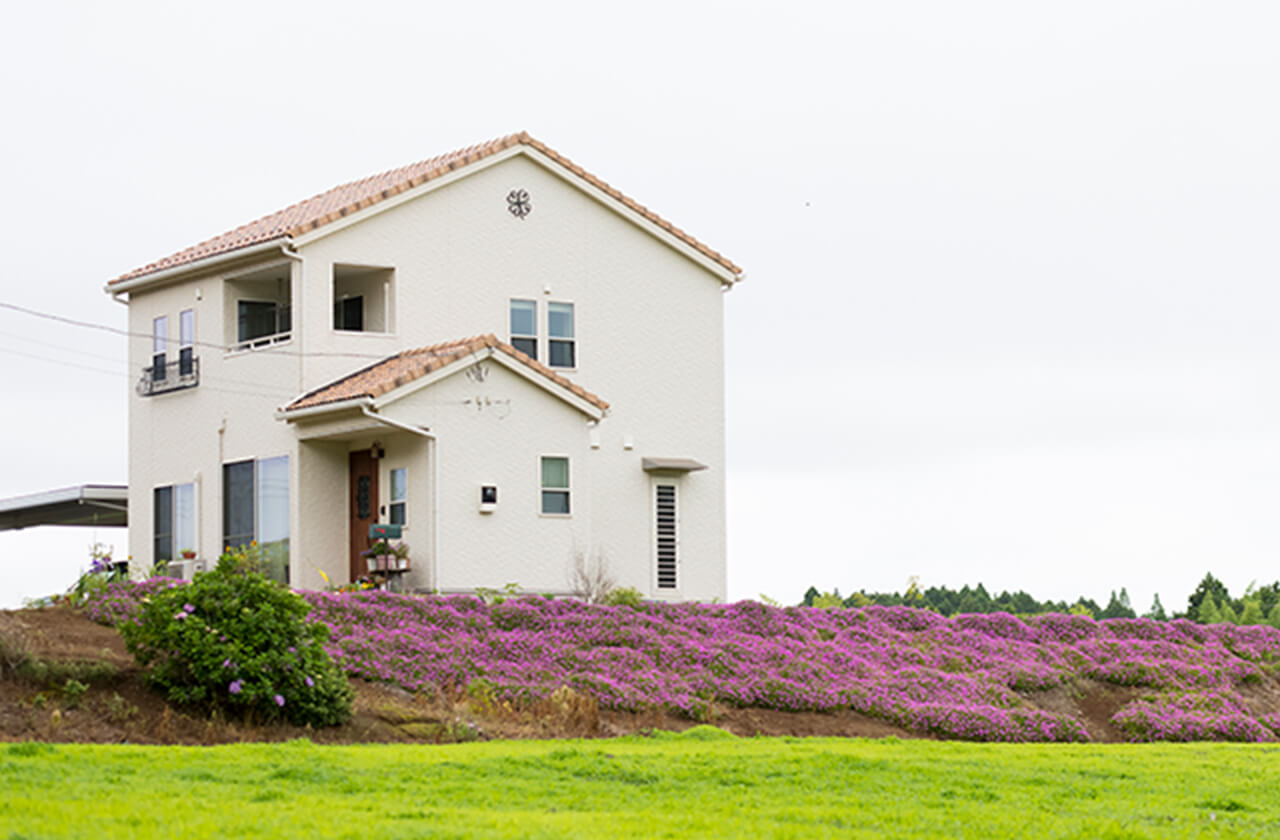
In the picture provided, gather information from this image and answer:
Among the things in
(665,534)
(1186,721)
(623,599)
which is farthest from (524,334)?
(1186,721)

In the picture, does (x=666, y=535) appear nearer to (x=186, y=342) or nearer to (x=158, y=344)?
(x=186, y=342)

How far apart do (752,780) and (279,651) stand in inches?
192

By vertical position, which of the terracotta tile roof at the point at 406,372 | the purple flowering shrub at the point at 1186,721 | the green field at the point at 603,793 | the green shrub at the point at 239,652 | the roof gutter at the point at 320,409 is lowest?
the purple flowering shrub at the point at 1186,721

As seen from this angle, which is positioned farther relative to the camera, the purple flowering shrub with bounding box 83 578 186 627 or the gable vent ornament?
the gable vent ornament

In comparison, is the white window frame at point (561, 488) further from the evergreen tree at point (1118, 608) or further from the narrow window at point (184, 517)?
the evergreen tree at point (1118, 608)

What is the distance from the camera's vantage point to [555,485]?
26750 mm

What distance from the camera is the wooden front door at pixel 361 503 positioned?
26766mm

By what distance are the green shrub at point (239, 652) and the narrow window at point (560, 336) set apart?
14.1 m

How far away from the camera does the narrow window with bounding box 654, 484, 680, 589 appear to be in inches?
1200

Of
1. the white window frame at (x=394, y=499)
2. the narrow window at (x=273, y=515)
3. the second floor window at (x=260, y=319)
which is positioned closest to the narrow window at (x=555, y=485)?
the white window frame at (x=394, y=499)

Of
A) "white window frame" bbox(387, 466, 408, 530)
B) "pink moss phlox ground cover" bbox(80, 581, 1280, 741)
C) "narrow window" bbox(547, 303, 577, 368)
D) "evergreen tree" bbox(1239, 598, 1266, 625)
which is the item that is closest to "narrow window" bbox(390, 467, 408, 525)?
"white window frame" bbox(387, 466, 408, 530)

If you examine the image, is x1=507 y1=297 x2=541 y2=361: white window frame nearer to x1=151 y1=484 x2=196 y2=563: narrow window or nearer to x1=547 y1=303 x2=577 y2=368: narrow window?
x1=547 y1=303 x2=577 y2=368: narrow window

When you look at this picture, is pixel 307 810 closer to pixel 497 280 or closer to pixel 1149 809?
pixel 1149 809

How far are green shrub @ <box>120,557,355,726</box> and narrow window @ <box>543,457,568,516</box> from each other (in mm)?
10546
